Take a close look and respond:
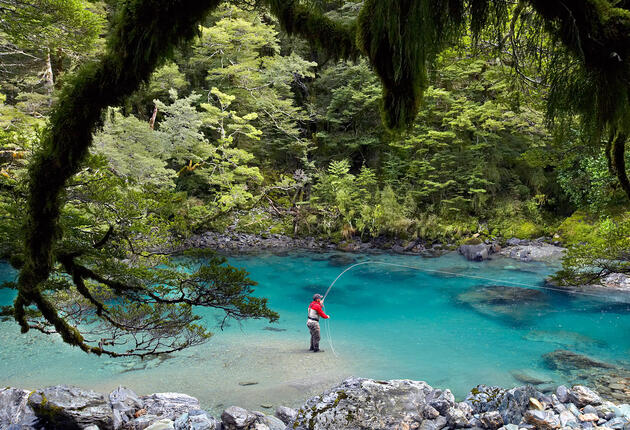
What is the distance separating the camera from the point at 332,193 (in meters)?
15.5

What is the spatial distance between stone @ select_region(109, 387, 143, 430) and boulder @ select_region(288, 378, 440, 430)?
79.0 inches

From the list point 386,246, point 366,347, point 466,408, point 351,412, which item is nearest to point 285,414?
point 351,412

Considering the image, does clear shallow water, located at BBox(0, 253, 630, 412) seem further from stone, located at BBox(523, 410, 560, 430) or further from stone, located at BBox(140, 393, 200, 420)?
stone, located at BBox(523, 410, 560, 430)

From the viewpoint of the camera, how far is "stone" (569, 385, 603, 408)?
177 inches

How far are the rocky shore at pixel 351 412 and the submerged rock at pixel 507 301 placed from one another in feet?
12.8

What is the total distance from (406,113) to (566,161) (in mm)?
9217

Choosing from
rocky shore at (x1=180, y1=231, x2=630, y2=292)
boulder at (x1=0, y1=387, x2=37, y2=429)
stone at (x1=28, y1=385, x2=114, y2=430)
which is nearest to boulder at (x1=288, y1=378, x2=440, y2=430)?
stone at (x1=28, y1=385, x2=114, y2=430)

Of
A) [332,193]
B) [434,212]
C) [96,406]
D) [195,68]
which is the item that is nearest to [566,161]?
[434,212]

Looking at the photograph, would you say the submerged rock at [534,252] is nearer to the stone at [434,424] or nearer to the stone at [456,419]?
the stone at [456,419]

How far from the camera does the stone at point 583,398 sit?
4.50 meters

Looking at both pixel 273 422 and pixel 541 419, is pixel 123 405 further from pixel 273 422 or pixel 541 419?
pixel 541 419

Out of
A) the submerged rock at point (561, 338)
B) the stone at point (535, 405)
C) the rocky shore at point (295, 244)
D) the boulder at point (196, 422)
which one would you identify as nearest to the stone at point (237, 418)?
the boulder at point (196, 422)

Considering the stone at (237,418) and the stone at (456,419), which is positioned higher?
the stone at (456,419)

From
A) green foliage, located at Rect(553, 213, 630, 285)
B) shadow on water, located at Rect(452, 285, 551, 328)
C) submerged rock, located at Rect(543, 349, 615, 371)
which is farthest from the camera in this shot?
shadow on water, located at Rect(452, 285, 551, 328)
